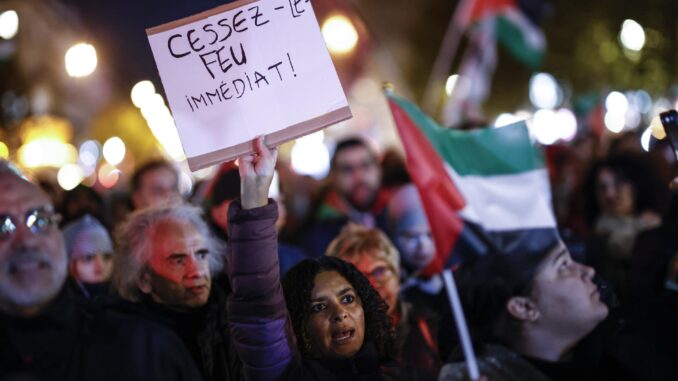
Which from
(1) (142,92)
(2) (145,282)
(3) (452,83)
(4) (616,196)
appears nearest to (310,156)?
(3) (452,83)

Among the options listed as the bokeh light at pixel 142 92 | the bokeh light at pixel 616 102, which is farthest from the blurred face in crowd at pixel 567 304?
the bokeh light at pixel 616 102

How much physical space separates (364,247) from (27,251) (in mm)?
1765

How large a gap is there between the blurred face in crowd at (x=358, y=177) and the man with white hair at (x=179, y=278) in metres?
2.84

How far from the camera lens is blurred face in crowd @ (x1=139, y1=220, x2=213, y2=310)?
393cm

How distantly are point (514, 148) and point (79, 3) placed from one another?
3323 millimetres

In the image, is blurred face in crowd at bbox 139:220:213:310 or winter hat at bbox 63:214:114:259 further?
winter hat at bbox 63:214:114:259

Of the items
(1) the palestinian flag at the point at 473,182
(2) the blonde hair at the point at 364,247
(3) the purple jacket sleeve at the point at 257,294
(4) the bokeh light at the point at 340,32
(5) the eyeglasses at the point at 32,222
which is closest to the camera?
(3) the purple jacket sleeve at the point at 257,294

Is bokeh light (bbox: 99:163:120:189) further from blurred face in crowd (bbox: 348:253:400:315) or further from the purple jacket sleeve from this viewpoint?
the purple jacket sleeve

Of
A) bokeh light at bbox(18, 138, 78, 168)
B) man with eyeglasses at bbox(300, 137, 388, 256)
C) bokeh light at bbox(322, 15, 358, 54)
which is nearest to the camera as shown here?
man with eyeglasses at bbox(300, 137, 388, 256)

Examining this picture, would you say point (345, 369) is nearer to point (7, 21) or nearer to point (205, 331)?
point (205, 331)

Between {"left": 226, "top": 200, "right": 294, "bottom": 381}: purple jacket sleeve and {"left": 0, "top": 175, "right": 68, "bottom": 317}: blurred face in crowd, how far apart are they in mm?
936

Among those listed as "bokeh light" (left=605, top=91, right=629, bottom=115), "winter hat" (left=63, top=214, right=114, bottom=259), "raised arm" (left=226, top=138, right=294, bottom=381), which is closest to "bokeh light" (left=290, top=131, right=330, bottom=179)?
"bokeh light" (left=605, top=91, right=629, bottom=115)

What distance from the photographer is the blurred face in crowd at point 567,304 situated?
386 cm

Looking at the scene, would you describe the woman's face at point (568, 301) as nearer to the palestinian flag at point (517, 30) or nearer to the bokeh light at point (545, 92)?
the palestinian flag at point (517, 30)
